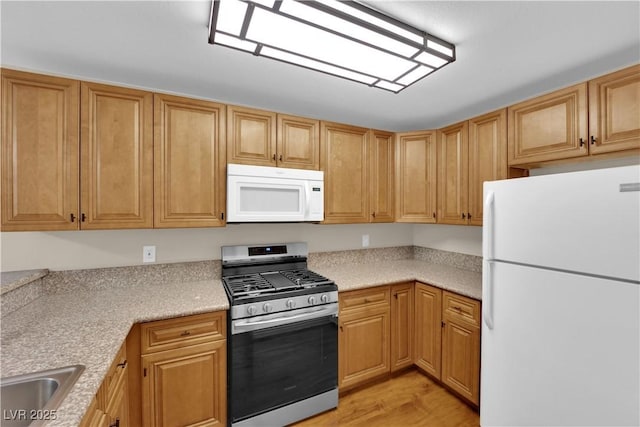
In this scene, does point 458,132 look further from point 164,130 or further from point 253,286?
point 164,130

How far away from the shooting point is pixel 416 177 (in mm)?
2656

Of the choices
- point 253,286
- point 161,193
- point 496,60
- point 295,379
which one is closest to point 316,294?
point 253,286

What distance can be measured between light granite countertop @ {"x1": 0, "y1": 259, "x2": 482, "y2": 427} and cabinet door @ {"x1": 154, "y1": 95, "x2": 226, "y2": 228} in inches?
19.7

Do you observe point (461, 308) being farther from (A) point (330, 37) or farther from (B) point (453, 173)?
(A) point (330, 37)

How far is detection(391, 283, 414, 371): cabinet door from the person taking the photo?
2.35 m

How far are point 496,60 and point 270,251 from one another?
2.08 m

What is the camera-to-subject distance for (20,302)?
1583mm

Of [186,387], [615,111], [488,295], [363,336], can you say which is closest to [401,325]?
[363,336]

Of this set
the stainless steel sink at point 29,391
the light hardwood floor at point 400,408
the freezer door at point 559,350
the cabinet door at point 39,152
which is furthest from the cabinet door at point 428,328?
the cabinet door at point 39,152

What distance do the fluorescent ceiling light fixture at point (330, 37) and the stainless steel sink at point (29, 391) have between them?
1454 mm

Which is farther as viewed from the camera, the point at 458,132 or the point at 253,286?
the point at 458,132

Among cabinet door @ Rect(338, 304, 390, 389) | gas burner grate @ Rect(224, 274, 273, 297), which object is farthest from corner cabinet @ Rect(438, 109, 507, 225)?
gas burner grate @ Rect(224, 274, 273, 297)

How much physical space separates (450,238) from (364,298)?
122cm

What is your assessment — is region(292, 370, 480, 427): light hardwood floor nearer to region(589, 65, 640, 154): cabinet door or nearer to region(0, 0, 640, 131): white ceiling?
region(589, 65, 640, 154): cabinet door
